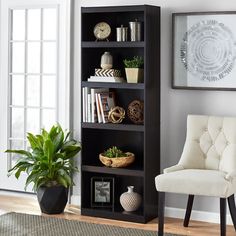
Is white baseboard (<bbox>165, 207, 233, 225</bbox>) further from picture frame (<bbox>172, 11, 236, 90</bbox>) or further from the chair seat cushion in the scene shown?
picture frame (<bbox>172, 11, 236, 90</bbox>)

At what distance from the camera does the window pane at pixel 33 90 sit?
240 inches

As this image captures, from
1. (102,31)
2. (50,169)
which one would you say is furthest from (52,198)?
(102,31)

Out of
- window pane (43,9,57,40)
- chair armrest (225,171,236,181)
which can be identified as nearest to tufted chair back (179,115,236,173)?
chair armrest (225,171,236,181)

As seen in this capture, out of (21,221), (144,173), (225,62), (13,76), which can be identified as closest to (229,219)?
(144,173)

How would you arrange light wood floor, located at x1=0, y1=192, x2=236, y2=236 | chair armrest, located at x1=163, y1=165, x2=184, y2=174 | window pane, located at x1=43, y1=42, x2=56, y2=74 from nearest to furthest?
1. chair armrest, located at x1=163, y1=165, x2=184, y2=174
2. light wood floor, located at x1=0, y1=192, x2=236, y2=236
3. window pane, located at x1=43, y1=42, x2=56, y2=74

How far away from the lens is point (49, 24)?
235 inches

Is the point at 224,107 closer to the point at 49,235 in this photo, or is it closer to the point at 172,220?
the point at 172,220

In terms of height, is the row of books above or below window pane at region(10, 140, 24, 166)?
above

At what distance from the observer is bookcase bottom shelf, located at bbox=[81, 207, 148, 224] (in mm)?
5309

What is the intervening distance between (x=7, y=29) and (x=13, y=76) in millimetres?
451

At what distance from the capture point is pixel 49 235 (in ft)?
16.1

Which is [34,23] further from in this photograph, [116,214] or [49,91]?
[116,214]

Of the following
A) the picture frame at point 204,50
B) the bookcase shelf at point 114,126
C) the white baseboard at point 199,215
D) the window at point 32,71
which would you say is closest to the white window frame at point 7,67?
the window at point 32,71

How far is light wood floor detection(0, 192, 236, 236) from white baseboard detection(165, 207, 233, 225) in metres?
0.06
